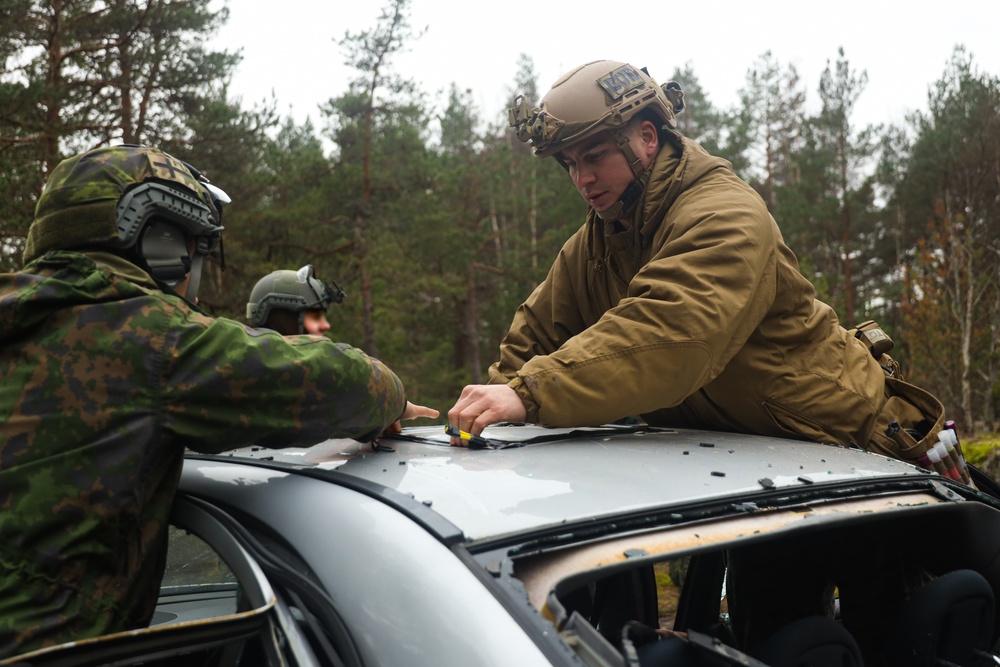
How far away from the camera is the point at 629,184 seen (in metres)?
2.96

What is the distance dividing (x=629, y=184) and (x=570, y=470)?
1.51 meters

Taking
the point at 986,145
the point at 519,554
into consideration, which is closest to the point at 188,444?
the point at 519,554

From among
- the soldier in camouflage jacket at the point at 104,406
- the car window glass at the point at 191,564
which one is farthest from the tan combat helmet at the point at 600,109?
the car window glass at the point at 191,564

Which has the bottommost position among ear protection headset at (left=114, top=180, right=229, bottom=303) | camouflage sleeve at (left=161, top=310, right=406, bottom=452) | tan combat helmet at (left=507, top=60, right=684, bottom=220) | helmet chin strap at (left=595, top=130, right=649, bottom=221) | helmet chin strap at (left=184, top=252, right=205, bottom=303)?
camouflage sleeve at (left=161, top=310, right=406, bottom=452)

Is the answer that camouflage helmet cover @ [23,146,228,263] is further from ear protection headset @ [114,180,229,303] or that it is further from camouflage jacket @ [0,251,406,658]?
A: camouflage jacket @ [0,251,406,658]

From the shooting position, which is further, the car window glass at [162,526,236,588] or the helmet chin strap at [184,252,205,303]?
the car window glass at [162,526,236,588]

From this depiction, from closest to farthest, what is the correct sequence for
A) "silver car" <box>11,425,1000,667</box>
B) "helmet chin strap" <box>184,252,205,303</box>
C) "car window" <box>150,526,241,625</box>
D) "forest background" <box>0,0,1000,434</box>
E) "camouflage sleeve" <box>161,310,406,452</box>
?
"silver car" <box>11,425,1000,667</box> → "camouflage sleeve" <box>161,310,406,452</box> → "helmet chin strap" <box>184,252,205,303</box> → "car window" <box>150,526,241,625</box> → "forest background" <box>0,0,1000,434</box>

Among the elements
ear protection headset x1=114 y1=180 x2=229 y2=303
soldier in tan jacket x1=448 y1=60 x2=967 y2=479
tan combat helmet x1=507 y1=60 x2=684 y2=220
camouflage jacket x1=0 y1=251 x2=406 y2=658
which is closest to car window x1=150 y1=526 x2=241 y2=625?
camouflage jacket x1=0 y1=251 x2=406 y2=658

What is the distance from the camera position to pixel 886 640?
2.45 meters

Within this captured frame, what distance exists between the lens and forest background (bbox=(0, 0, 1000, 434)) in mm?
13023

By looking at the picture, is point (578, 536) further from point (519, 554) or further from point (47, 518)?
point (47, 518)

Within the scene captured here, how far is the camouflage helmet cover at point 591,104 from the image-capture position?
2893mm

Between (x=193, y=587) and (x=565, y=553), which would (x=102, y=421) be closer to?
(x=565, y=553)

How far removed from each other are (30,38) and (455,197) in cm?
1332
